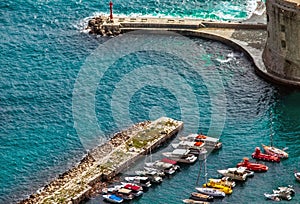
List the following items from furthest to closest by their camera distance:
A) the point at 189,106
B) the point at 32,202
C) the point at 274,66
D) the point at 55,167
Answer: the point at 274,66, the point at 189,106, the point at 55,167, the point at 32,202

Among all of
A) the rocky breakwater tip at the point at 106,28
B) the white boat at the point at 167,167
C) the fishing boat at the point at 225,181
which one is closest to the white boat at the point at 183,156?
the white boat at the point at 167,167

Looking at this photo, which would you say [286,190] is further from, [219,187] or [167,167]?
[167,167]

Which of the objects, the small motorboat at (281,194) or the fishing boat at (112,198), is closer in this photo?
the fishing boat at (112,198)

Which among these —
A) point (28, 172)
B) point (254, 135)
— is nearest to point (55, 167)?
point (28, 172)

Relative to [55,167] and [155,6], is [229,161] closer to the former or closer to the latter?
[55,167]

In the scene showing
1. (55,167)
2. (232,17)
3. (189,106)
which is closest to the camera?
(55,167)

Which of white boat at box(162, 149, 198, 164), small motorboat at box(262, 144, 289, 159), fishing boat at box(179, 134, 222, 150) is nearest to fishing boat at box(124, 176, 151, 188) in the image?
white boat at box(162, 149, 198, 164)

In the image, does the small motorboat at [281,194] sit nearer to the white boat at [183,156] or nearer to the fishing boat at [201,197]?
the fishing boat at [201,197]
